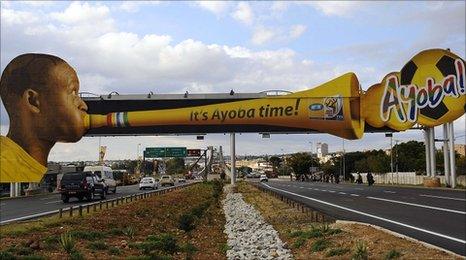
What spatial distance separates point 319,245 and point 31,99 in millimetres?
8389

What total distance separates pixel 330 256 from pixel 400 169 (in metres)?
104

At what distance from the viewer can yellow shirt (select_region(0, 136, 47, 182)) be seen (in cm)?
475

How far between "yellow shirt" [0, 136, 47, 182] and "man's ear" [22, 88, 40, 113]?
377 millimetres

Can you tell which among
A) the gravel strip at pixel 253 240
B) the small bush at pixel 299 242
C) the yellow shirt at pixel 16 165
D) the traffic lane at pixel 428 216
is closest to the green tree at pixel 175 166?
the traffic lane at pixel 428 216

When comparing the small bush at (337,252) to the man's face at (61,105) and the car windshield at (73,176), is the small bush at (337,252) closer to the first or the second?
the man's face at (61,105)

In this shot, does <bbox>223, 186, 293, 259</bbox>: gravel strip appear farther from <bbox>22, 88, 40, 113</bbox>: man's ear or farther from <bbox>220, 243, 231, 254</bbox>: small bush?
<bbox>22, 88, 40, 113</bbox>: man's ear

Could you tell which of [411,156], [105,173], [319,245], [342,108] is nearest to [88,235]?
[319,245]

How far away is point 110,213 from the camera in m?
21.0

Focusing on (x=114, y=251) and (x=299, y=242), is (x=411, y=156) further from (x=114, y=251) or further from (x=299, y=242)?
(x=114, y=251)

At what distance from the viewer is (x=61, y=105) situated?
17.9 ft

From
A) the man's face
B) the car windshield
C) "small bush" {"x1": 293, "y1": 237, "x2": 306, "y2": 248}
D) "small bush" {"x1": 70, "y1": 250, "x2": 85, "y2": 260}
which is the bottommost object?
"small bush" {"x1": 293, "y1": 237, "x2": 306, "y2": 248}

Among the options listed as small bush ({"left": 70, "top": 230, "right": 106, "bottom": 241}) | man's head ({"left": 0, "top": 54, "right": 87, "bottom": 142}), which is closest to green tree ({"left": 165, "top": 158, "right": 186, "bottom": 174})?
small bush ({"left": 70, "top": 230, "right": 106, "bottom": 241})

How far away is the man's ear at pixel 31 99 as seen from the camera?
206 inches

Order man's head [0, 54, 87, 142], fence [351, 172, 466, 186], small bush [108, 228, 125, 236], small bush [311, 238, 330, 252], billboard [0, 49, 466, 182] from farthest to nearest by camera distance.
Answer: fence [351, 172, 466, 186], small bush [108, 228, 125, 236], small bush [311, 238, 330, 252], billboard [0, 49, 466, 182], man's head [0, 54, 87, 142]
